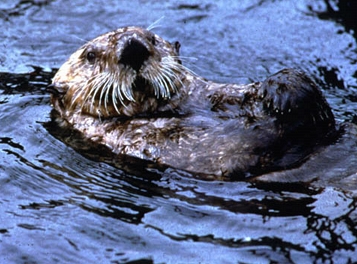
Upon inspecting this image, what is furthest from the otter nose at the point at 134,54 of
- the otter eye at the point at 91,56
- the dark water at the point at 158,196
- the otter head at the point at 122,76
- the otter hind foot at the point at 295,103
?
the otter hind foot at the point at 295,103

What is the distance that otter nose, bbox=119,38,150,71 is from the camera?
20.1ft

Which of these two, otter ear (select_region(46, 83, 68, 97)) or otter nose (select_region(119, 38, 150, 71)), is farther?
otter ear (select_region(46, 83, 68, 97))

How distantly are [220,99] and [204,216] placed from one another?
4.38 feet

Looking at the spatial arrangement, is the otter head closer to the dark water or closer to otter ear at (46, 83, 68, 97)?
otter ear at (46, 83, 68, 97)

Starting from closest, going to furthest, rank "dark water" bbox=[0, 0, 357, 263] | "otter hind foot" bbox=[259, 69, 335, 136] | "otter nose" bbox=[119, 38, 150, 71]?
"dark water" bbox=[0, 0, 357, 263] < "otter hind foot" bbox=[259, 69, 335, 136] < "otter nose" bbox=[119, 38, 150, 71]

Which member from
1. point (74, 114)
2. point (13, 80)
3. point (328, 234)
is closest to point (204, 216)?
point (328, 234)

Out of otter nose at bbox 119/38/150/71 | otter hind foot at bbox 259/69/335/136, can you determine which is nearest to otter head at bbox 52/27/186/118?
otter nose at bbox 119/38/150/71

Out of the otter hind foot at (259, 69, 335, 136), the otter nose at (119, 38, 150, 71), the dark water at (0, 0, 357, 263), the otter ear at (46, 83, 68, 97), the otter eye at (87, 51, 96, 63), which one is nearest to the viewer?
the dark water at (0, 0, 357, 263)

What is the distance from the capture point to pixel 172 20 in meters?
9.60

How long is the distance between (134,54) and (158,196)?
3.84ft

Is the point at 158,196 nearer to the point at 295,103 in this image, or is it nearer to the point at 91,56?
the point at 295,103

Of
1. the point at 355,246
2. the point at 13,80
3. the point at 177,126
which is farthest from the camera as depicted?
the point at 13,80

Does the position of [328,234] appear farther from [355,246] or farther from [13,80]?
[13,80]

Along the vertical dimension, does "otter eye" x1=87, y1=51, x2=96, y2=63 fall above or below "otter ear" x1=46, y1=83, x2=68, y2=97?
above
